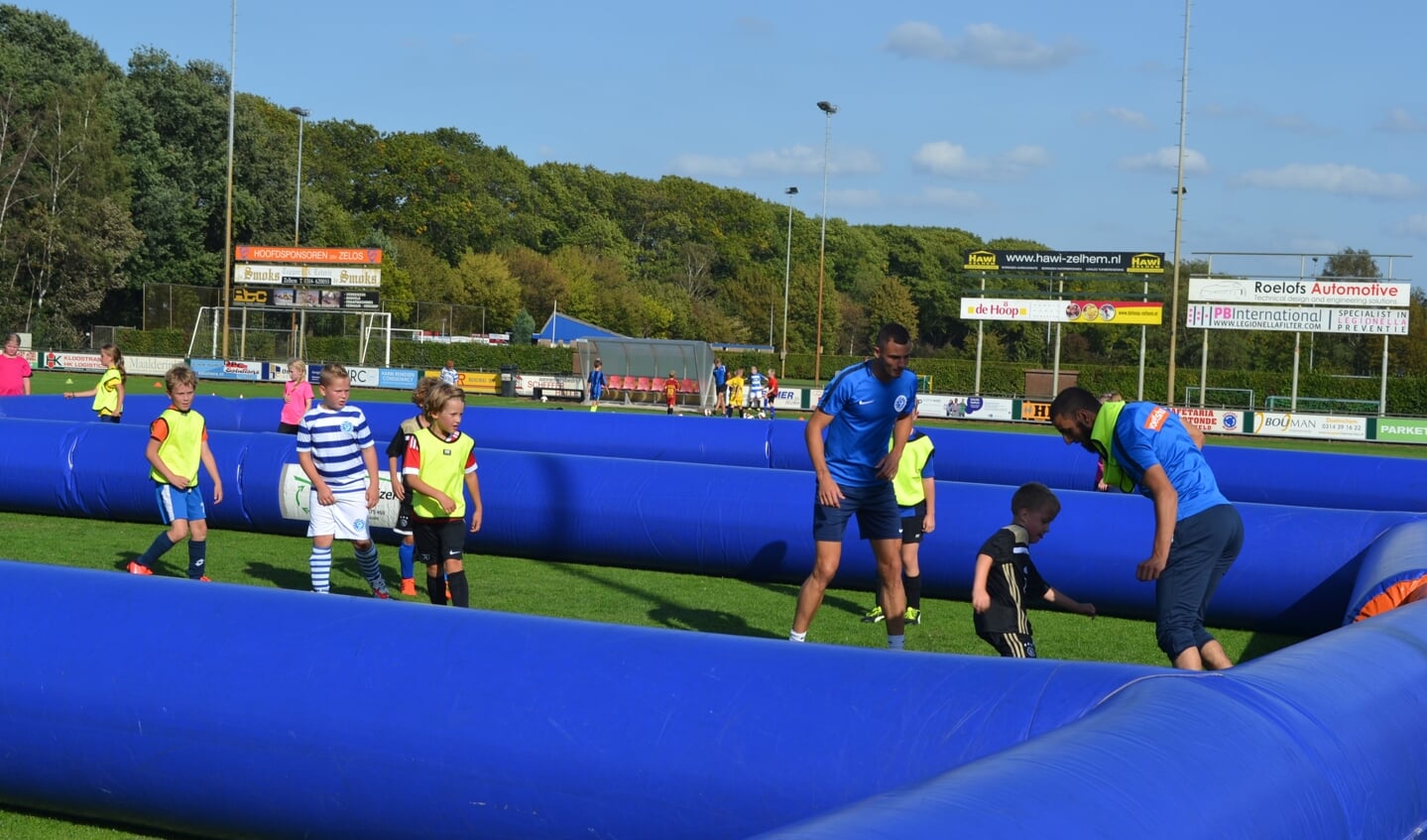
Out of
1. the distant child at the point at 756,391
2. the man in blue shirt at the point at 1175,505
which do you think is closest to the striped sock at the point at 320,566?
the man in blue shirt at the point at 1175,505

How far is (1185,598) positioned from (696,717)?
2.98 m

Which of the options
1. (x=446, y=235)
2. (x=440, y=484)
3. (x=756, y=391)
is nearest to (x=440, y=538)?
(x=440, y=484)

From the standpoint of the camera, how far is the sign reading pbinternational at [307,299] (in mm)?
54875

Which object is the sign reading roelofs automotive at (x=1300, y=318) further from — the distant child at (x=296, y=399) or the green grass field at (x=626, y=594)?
the green grass field at (x=626, y=594)

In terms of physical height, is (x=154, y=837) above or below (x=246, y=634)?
below

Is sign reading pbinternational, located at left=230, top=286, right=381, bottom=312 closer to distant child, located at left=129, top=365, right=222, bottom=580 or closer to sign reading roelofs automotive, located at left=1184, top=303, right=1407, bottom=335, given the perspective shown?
sign reading roelofs automotive, located at left=1184, top=303, right=1407, bottom=335

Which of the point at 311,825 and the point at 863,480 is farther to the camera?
the point at 863,480

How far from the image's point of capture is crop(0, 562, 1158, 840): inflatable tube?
438cm

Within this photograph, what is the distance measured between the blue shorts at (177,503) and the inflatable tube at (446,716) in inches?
171

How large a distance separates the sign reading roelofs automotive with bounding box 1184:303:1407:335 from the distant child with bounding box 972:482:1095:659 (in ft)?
131

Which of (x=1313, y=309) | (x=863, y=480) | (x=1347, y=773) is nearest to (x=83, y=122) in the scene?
(x=1313, y=309)

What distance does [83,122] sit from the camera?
61250 mm

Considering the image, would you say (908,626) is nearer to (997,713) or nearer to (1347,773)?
(997,713)

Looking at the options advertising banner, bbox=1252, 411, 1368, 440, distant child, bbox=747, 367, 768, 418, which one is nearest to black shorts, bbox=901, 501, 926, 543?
distant child, bbox=747, 367, 768, 418
